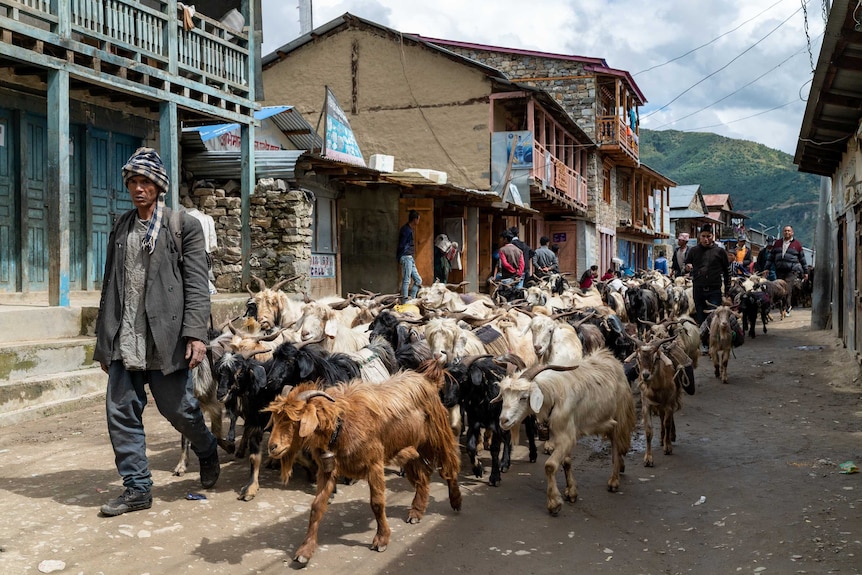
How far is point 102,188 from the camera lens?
1154 cm

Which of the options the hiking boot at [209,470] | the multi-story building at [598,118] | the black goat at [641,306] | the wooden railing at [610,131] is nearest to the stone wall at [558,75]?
the multi-story building at [598,118]

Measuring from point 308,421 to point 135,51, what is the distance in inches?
312

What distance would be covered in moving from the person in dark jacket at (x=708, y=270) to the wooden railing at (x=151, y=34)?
740cm

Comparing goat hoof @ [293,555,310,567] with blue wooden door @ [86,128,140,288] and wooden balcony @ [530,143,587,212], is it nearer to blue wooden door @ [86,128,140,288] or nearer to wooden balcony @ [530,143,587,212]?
blue wooden door @ [86,128,140,288]

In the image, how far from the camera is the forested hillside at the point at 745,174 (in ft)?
262

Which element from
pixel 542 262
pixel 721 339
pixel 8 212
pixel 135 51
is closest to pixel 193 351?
pixel 135 51

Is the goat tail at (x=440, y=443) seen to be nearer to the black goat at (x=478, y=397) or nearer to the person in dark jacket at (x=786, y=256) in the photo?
the black goat at (x=478, y=397)

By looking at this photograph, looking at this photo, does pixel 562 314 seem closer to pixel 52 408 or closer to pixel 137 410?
pixel 137 410

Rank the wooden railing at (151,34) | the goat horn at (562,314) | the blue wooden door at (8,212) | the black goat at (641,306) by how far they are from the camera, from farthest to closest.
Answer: the black goat at (641,306)
the blue wooden door at (8,212)
the wooden railing at (151,34)
the goat horn at (562,314)

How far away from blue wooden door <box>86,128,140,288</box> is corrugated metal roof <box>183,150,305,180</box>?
1465 millimetres

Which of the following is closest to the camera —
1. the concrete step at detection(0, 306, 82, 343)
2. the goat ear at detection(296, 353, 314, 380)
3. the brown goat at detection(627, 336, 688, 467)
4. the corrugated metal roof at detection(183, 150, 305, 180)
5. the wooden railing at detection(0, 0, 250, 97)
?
the goat ear at detection(296, 353, 314, 380)

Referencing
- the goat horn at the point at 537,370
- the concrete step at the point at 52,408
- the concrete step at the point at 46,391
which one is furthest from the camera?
the concrete step at the point at 46,391

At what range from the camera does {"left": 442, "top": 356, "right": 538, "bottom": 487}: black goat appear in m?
5.46

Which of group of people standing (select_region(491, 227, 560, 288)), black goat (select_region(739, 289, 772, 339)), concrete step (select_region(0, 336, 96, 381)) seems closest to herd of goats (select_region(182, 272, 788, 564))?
concrete step (select_region(0, 336, 96, 381))
